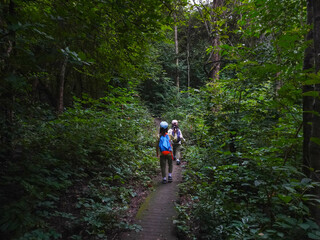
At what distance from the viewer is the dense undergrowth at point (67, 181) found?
2.43 metres

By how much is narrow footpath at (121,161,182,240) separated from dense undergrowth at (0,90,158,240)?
0.36 metres

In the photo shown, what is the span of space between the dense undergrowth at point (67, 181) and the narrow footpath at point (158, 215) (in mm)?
361

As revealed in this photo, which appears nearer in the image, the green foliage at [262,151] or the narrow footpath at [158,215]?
the green foliage at [262,151]

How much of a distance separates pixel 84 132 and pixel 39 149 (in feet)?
5.31

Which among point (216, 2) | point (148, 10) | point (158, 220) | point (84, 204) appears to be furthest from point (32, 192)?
point (216, 2)

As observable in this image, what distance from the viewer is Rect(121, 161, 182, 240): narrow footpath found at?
3.68 m

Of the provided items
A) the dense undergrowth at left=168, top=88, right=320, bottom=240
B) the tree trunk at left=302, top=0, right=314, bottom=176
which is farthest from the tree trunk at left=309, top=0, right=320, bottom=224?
the tree trunk at left=302, top=0, right=314, bottom=176

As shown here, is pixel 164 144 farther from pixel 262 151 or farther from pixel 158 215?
pixel 262 151

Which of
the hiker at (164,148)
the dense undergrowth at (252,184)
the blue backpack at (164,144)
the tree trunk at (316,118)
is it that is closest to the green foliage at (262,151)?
the dense undergrowth at (252,184)

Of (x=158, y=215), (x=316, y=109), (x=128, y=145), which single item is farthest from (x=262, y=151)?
(x=128, y=145)

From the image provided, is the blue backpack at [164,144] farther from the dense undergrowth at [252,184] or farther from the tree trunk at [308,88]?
the tree trunk at [308,88]

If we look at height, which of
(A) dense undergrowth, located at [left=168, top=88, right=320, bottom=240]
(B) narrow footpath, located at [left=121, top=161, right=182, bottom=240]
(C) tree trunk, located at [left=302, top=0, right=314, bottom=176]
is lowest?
(B) narrow footpath, located at [left=121, top=161, right=182, bottom=240]

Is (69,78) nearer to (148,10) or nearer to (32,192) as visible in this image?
(148,10)

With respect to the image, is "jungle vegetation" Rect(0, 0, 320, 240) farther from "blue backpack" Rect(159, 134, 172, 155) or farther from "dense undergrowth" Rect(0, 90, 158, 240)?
"blue backpack" Rect(159, 134, 172, 155)
